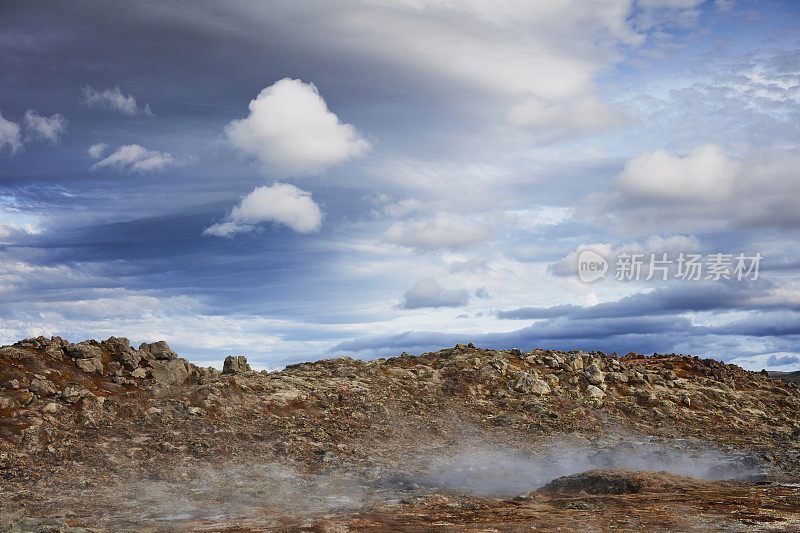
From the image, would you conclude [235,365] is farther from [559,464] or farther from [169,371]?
[559,464]

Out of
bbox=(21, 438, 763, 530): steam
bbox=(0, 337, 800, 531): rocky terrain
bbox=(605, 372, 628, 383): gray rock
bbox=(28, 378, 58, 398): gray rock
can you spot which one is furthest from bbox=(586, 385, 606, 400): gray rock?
bbox=(28, 378, 58, 398): gray rock

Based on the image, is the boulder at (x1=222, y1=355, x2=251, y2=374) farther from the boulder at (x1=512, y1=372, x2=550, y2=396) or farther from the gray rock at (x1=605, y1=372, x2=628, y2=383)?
the gray rock at (x1=605, y1=372, x2=628, y2=383)

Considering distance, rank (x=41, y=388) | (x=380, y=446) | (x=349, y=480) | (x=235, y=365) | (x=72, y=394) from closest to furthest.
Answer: (x=349, y=480), (x=41, y=388), (x=72, y=394), (x=380, y=446), (x=235, y=365)

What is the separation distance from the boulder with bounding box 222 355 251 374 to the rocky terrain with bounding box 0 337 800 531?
3.9 inches

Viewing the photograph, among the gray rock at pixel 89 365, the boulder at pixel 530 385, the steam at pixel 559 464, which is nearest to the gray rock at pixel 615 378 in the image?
the boulder at pixel 530 385

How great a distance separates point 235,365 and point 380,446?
8905mm

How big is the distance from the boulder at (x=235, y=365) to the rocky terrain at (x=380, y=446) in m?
0.10

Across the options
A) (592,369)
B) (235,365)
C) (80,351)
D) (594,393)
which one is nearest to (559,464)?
(594,393)

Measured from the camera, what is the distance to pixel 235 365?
1018 inches

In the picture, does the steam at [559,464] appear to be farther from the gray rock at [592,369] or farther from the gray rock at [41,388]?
the gray rock at [41,388]

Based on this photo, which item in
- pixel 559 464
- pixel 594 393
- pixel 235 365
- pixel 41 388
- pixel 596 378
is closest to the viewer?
pixel 41 388

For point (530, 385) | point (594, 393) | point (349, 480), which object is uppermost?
point (530, 385)

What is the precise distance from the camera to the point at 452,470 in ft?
62.3

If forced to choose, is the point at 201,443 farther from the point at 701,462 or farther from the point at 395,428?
the point at 701,462
